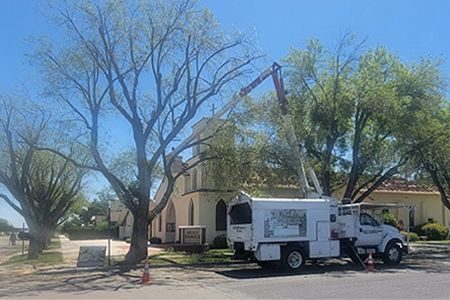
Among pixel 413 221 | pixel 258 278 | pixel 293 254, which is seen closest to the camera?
pixel 258 278

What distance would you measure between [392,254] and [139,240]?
10601mm

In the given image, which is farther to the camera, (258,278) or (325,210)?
(325,210)

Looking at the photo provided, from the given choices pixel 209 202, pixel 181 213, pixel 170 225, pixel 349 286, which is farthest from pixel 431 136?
pixel 170 225

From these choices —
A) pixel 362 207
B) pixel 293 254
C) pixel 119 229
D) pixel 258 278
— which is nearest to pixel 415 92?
pixel 362 207

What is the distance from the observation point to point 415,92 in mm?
26766

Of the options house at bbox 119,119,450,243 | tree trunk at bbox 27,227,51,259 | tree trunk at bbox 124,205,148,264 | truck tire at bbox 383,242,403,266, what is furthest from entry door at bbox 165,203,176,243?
truck tire at bbox 383,242,403,266

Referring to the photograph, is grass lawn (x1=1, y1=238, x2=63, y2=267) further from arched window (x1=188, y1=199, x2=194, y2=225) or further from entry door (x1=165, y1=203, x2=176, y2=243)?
entry door (x1=165, y1=203, x2=176, y2=243)

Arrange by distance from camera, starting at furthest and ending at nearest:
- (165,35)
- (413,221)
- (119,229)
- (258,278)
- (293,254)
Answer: (119,229) → (413,221) → (165,35) → (293,254) → (258,278)

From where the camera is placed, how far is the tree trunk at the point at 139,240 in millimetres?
23641

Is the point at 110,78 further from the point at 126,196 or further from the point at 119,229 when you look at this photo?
the point at 119,229

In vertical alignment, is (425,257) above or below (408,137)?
below

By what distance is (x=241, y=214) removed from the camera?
20.9m

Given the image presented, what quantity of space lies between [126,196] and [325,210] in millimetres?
8745

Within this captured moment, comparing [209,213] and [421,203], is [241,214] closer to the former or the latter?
[209,213]
